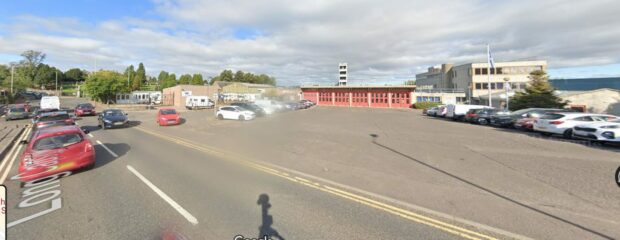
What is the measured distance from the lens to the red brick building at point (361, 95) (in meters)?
51.2

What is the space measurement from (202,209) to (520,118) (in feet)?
67.3

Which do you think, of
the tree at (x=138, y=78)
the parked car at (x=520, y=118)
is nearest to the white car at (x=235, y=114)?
the parked car at (x=520, y=118)

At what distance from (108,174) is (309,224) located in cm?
619

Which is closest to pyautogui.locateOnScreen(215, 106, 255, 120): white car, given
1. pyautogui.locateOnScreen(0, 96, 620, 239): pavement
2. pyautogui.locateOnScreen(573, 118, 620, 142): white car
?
pyautogui.locateOnScreen(0, 96, 620, 239): pavement

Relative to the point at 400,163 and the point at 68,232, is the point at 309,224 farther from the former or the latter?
the point at 400,163

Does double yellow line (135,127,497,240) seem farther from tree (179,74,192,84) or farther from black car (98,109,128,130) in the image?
tree (179,74,192,84)

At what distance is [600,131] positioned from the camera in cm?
1183

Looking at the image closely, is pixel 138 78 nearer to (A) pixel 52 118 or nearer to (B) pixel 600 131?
(A) pixel 52 118

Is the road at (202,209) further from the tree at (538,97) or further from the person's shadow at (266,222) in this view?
the tree at (538,97)

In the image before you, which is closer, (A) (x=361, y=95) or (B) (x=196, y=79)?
(A) (x=361, y=95)

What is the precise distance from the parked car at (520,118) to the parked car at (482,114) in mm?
592

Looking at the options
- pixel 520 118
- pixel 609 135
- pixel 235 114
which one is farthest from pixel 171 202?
pixel 520 118

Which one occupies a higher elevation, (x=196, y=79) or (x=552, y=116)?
(x=196, y=79)

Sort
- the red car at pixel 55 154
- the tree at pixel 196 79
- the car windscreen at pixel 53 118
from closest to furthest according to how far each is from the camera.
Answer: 1. the red car at pixel 55 154
2. the car windscreen at pixel 53 118
3. the tree at pixel 196 79
